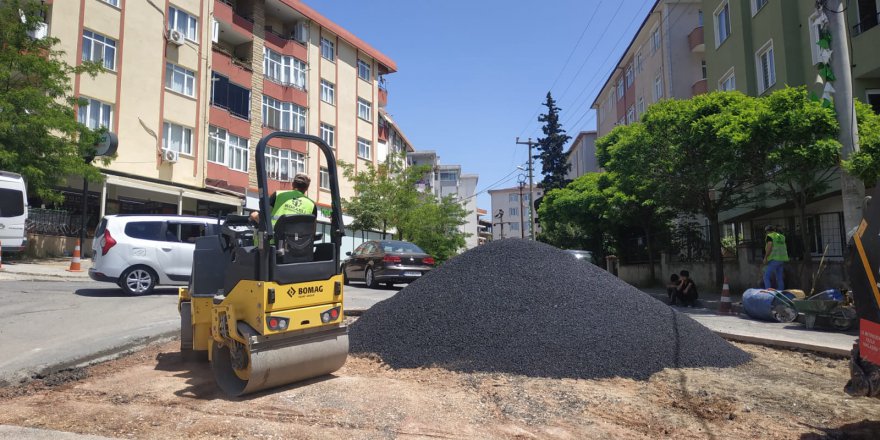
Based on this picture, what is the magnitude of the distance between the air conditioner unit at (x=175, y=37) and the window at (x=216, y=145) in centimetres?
400

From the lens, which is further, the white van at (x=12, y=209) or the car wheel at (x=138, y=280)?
the white van at (x=12, y=209)

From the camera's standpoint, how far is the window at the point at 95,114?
21297 mm

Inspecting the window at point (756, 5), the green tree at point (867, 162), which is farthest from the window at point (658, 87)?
the green tree at point (867, 162)

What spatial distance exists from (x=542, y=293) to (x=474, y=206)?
279 feet

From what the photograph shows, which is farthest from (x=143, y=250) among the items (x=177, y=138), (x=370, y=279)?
(x=177, y=138)

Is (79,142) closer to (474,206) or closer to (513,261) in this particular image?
(513,261)

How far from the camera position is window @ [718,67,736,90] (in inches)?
832

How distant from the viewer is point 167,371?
5.90 meters

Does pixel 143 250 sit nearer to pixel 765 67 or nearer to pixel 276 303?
pixel 276 303

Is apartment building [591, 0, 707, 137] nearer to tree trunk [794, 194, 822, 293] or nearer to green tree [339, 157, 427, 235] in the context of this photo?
green tree [339, 157, 427, 235]

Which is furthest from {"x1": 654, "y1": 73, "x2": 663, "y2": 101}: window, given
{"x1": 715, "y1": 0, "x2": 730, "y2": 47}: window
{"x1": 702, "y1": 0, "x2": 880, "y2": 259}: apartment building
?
{"x1": 715, "y1": 0, "x2": 730, "y2": 47}: window

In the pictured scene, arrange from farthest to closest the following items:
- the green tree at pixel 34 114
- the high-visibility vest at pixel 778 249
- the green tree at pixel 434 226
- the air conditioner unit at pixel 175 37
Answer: the green tree at pixel 434 226
the air conditioner unit at pixel 175 37
the green tree at pixel 34 114
the high-visibility vest at pixel 778 249

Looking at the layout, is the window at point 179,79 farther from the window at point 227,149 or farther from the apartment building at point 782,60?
the apartment building at point 782,60

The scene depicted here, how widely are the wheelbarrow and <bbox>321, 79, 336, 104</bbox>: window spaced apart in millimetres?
29683
